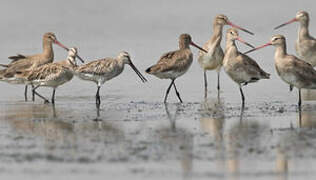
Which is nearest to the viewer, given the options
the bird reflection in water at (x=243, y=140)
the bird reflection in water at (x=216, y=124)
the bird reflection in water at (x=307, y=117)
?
the bird reflection in water at (x=243, y=140)

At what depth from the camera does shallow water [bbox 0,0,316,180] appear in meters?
9.51

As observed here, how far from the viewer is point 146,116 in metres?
13.4

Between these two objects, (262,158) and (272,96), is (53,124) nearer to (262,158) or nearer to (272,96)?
(262,158)

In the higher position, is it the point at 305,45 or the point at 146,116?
the point at 305,45

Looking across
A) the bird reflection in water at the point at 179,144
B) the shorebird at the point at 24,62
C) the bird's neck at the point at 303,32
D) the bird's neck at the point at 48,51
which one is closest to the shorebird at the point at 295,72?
the bird reflection in water at the point at 179,144

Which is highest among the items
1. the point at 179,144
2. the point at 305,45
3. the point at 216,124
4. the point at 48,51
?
the point at 305,45

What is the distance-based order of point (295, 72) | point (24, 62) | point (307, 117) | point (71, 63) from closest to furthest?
point (307, 117) → point (295, 72) → point (71, 63) → point (24, 62)

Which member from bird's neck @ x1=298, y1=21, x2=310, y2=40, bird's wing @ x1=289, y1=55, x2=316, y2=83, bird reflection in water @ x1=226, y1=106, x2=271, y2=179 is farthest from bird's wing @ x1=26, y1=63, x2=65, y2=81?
bird's neck @ x1=298, y1=21, x2=310, y2=40

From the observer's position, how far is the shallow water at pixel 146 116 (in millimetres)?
9508

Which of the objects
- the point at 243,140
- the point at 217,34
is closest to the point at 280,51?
the point at 217,34

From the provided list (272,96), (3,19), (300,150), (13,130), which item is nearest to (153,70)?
(272,96)

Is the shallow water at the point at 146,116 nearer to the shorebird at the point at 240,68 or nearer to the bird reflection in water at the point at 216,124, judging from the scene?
the bird reflection in water at the point at 216,124

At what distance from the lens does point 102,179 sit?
8.98 m

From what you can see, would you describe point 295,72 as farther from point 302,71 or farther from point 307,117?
point 307,117
